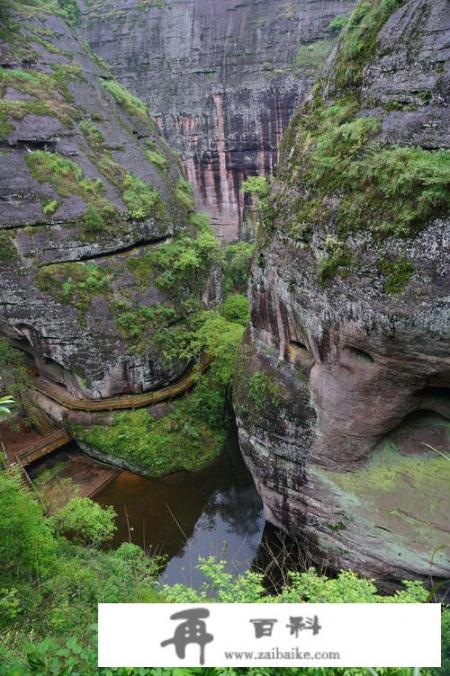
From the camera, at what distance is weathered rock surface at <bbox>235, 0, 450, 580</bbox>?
714cm

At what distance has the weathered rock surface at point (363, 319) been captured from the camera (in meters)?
7.14

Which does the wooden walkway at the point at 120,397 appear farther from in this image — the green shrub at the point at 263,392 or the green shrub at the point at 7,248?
the green shrub at the point at 263,392

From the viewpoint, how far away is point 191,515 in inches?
556

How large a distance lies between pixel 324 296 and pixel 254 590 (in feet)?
17.7

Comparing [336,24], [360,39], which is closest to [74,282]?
[360,39]

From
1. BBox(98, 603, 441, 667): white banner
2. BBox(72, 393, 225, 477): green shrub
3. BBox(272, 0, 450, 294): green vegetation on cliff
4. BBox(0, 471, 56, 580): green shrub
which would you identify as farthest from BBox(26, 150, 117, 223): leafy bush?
BBox(98, 603, 441, 667): white banner

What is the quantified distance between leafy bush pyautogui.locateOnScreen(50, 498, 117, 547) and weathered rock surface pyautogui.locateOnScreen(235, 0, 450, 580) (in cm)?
466

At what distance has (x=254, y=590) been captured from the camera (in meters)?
5.42

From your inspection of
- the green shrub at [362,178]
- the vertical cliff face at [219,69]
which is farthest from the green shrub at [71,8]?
the green shrub at [362,178]

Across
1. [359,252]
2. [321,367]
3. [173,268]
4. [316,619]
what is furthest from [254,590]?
[173,268]

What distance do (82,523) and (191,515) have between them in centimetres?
402

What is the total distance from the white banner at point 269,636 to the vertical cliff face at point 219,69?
97.6 feet

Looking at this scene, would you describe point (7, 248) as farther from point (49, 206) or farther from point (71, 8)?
point (71, 8)

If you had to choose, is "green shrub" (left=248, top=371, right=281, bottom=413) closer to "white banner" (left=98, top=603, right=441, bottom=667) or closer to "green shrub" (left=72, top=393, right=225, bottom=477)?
"green shrub" (left=72, top=393, right=225, bottom=477)
